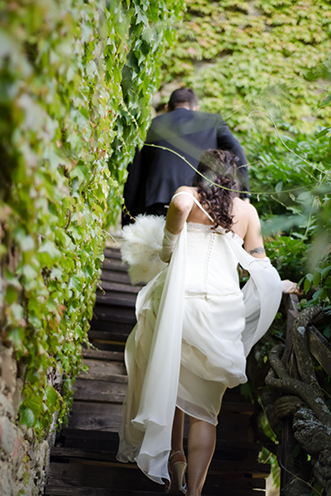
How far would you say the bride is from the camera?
2.00 metres

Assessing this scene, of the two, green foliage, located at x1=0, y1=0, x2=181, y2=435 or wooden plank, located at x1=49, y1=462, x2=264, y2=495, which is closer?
green foliage, located at x1=0, y1=0, x2=181, y2=435

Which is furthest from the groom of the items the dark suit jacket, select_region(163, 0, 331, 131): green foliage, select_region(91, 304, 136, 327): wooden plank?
select_region(163, 0, 331, 131): green foliage

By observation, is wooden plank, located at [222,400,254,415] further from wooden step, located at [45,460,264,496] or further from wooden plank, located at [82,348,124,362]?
wooden plank, located at [82,348,124,362]

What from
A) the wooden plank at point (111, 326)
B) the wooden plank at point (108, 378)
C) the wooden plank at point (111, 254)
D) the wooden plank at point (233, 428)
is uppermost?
the wooden plank at point (111, 254)

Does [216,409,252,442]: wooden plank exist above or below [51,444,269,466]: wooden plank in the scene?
below

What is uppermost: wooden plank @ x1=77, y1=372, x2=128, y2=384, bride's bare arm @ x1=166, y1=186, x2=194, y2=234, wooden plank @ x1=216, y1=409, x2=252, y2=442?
bride's bare arm @ x1=166, y1=186, x2=194, y2=234

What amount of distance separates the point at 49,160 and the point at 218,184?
144 centimetres

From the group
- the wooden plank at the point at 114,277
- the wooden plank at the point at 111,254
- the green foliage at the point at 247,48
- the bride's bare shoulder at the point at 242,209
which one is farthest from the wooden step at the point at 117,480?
the green foliage at the point at 247,48

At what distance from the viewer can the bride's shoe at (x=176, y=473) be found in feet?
7.34

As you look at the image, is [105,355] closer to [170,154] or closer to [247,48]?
[170,154]

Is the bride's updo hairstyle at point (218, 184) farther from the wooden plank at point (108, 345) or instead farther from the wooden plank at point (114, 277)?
the wooden plank at point (114, 277)

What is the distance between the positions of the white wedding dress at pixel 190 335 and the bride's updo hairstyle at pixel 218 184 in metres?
0.09

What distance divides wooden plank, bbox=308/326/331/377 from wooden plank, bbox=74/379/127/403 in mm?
1466

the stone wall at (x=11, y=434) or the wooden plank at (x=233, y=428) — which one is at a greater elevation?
the stone wall at (x=11, y=434)
